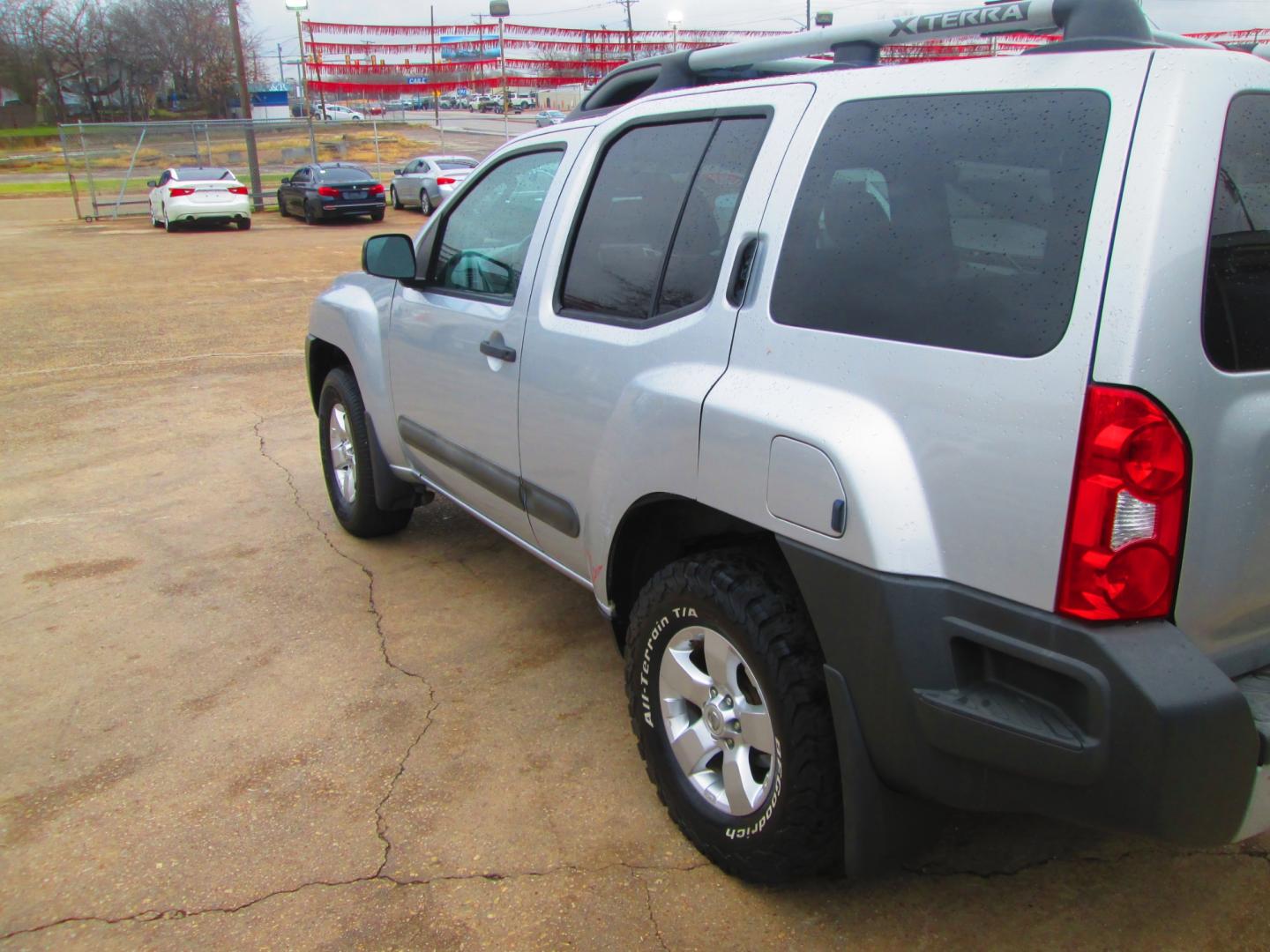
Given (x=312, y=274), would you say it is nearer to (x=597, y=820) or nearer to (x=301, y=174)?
(x=301, y=174)

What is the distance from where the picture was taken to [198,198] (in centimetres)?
2283

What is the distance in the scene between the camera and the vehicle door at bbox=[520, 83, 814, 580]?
2578mm

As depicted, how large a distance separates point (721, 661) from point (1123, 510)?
1.04 meters

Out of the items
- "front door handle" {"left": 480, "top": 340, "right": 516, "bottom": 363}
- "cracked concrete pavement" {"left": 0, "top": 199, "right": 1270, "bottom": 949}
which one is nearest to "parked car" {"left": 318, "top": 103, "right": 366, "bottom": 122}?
"cracked concrete pavement" {"left": 0, "top": 199, "right": 1270, "bottom": 949}

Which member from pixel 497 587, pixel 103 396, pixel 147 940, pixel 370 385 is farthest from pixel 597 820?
pixel 103 396

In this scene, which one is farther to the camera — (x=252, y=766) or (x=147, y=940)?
(x=252, y=766)

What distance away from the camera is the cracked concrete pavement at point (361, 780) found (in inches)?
101

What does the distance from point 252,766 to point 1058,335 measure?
2636 millimetres

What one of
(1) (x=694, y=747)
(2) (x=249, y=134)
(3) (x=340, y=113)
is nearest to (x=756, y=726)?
(1) (x=694, y=747)

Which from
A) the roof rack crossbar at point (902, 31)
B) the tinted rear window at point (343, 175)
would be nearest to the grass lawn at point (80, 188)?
the tinted rear window at point (343, 175)

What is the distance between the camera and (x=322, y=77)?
140ft

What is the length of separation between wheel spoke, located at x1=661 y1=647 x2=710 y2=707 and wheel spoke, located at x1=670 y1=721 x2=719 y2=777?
0.23 ft

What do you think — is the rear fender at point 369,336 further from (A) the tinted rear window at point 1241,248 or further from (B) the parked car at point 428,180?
(B) the parked car at point 428,180

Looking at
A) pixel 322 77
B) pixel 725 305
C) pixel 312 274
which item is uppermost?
pixel 322 77
